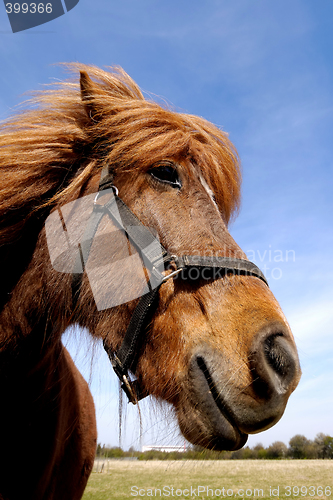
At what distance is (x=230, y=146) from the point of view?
3240 millimetres

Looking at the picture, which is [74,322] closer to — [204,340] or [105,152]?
[204,340]

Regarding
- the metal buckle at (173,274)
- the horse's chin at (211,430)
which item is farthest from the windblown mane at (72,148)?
the horse's chin at (211,430)

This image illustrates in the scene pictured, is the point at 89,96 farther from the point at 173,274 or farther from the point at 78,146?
the point at 173,274

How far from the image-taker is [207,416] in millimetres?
1723

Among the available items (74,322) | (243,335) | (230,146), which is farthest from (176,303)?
(230,146)

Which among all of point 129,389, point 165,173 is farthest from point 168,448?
point 165,173

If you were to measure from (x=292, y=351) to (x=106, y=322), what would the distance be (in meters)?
1.13

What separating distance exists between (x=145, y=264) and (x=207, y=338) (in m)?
0.59

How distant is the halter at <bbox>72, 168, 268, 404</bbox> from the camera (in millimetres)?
1926

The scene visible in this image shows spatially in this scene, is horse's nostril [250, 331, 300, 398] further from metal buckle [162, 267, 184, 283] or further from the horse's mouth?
metal buckle [162, 267, 184, 283]

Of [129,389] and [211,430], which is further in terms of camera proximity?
[129,389]

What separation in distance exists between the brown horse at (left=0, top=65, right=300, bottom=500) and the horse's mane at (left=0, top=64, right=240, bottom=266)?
0.01 meters

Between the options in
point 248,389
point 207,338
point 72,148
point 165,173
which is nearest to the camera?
point 248,389

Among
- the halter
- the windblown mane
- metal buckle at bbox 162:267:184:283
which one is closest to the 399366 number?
the halter
